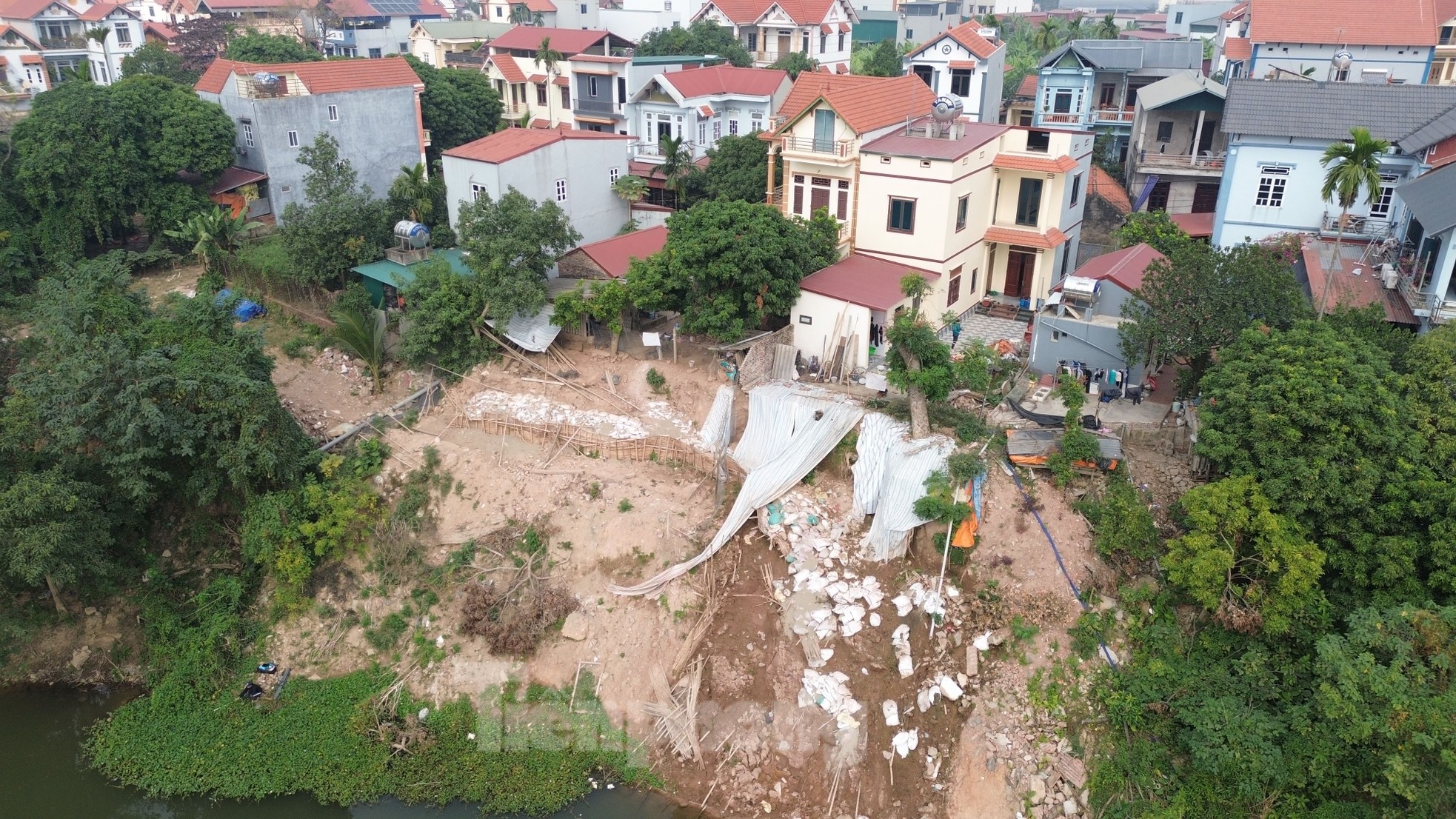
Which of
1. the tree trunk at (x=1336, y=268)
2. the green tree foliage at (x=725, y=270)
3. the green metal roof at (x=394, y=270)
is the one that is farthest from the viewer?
the green metal roof at (x=394, y=270)

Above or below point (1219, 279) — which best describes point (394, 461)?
below

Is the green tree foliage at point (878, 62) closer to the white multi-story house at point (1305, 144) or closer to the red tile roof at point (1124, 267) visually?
the white multi-story house at point (1305, 144)

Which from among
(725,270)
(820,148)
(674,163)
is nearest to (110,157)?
(674,163)

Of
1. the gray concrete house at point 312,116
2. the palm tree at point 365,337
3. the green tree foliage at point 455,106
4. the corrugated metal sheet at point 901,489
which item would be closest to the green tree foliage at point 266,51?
the green tree foliage at point 455,106

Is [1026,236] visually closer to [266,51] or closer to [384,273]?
[384,273]

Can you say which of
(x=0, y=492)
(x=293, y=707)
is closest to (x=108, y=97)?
(x=0, y=492)

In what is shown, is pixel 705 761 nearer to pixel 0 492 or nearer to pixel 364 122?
pixel 0 492

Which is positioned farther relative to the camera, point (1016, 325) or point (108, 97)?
point (108, 97)
